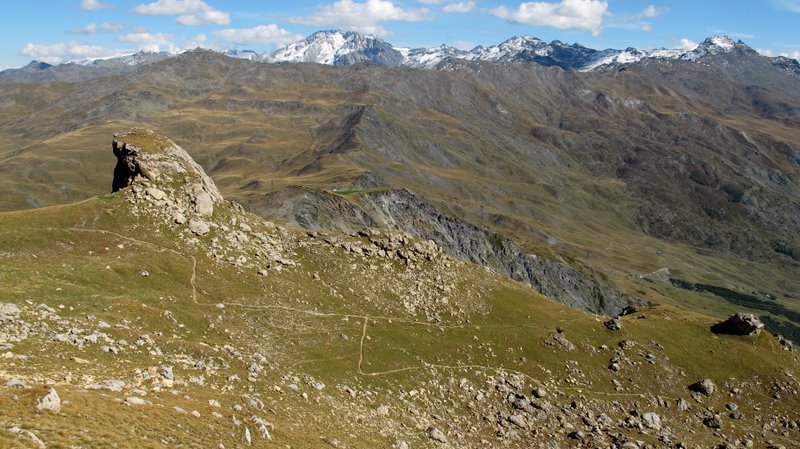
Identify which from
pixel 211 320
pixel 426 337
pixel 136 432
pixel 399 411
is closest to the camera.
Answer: pixel 136 432

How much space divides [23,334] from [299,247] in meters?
36.2

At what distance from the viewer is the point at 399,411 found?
4809 cm

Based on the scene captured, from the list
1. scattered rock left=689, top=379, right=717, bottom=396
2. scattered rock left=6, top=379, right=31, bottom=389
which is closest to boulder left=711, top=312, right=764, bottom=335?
scattered rock left=689, top=379, right=717, bottom=396

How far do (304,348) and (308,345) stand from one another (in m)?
0.68

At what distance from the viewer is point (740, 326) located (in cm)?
7569

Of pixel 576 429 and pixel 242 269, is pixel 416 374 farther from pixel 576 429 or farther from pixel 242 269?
pixel 242 269

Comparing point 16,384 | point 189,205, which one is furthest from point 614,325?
point 16,384

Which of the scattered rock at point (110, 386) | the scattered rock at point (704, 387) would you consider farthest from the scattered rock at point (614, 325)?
the scattered rock at point (110, 386)

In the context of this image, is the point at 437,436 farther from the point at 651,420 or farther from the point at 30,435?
the point at 30,435

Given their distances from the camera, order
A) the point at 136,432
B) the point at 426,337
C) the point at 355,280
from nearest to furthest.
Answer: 1. the point at 136,432
2. the point at 426,337
3. the point at 355,280

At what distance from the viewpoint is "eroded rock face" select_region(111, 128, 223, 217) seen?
219ft

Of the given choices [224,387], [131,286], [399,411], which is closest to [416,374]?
[399,411]

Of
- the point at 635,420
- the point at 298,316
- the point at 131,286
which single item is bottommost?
the point at 635,420

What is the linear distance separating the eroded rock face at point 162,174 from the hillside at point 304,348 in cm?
29
